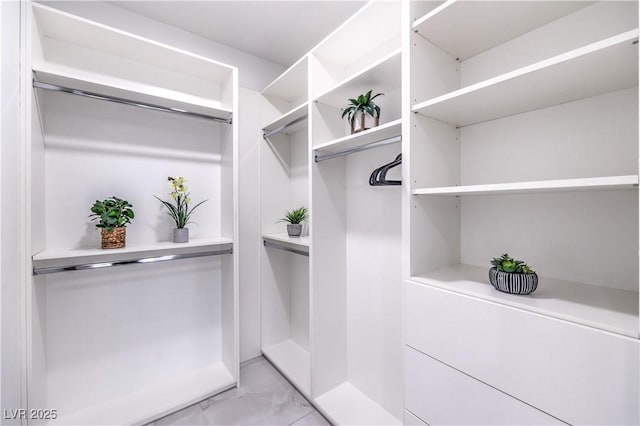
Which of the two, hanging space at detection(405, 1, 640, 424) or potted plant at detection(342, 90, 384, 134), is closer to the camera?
hanging space at detection(405, 1, 640, 424)

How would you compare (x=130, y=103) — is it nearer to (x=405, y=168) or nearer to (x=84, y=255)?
(x=84, y=255)

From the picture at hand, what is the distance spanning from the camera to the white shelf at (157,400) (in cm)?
160

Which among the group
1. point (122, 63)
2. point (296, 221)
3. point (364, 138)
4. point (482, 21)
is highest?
point (122, 63)

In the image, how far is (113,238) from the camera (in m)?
1.58

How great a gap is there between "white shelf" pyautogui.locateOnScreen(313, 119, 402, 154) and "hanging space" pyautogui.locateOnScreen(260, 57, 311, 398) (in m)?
0.57

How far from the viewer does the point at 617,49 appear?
28.1 inches

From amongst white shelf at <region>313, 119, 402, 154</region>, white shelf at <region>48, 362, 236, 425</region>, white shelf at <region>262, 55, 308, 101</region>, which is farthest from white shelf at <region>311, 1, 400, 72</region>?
white shelf at <region>48, 362, 236, 425</region>

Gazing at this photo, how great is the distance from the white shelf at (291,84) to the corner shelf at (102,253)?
128cm

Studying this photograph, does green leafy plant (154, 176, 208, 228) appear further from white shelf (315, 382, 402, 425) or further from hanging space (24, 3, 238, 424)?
white shelf (315, 382, 402, 425)

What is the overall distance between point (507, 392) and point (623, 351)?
1.15 feet

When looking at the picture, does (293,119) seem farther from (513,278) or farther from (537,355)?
(537,355)

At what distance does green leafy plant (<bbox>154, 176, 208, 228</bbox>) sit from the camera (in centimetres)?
183

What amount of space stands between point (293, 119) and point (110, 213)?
133 centimetres

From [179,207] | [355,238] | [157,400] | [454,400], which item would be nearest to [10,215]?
[179,207]
